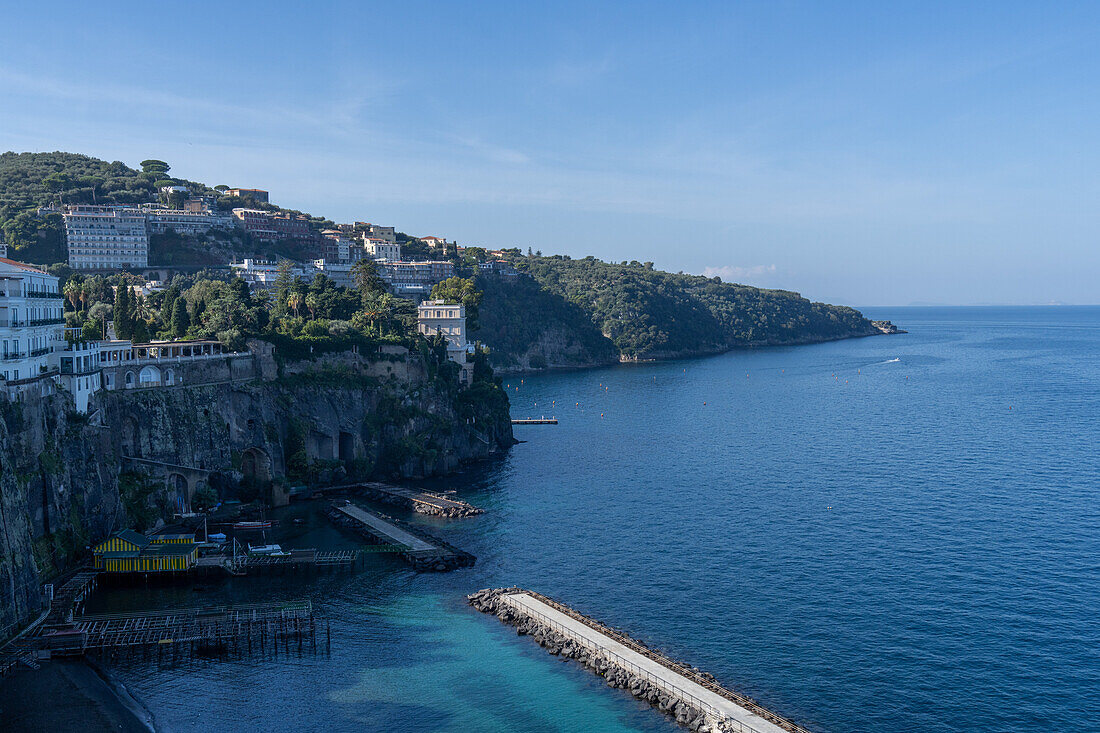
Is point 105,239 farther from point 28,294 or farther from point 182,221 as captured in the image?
point 28,294

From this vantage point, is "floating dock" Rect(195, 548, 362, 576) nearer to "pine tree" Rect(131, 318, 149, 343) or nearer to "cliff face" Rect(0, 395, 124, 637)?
"cliff face" Rect(0, 395, 124, 637)

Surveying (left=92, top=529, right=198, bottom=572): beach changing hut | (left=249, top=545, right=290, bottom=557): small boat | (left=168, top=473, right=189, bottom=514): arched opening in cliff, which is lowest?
(left=249, top=545, right=290, bottom=557): small boat

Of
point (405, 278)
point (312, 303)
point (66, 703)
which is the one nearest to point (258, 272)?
point (405, 278)

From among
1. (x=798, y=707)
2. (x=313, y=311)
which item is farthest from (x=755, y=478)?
(x=313, y=311)

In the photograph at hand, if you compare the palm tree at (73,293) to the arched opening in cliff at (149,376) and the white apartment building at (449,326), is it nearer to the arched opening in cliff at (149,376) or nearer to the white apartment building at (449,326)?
the arched opening in cliff at (149,376)

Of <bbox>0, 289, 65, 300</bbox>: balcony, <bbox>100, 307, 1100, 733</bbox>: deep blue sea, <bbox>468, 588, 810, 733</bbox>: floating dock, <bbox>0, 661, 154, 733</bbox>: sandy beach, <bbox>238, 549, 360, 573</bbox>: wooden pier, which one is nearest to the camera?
<bbox>0, 661, 154, 733</bbox>: sandy beach

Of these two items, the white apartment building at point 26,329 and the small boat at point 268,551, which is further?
the small boat at point 268,551

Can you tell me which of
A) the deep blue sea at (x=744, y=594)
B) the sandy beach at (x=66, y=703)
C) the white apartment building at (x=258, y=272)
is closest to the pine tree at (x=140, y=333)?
the deep blue sea at (x=744, y=594)

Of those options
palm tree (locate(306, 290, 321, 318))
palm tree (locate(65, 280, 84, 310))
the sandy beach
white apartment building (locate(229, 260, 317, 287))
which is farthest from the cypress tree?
white apartment building (locate(229, 260, 317, 287))
